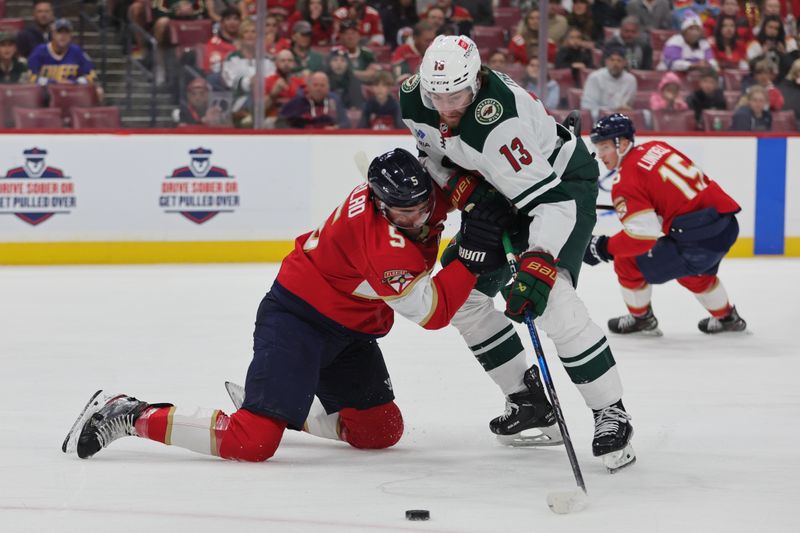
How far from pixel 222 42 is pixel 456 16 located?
1.80 metres

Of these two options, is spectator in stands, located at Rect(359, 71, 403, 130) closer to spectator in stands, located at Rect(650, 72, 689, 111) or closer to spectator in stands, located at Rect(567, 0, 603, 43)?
spectator in stands, located at Rect(567, 0, 603, 43)

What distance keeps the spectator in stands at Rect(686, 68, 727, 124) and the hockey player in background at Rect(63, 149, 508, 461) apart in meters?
5.81

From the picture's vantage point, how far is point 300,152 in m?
8.62

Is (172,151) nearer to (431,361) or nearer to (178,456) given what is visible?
(431,361)

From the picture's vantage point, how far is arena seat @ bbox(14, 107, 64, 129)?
8.17 metres

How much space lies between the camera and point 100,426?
3596 mm

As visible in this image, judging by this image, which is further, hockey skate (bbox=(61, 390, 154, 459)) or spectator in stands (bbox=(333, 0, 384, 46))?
spectator in stands (bbox=(333, 0, 384, 46))

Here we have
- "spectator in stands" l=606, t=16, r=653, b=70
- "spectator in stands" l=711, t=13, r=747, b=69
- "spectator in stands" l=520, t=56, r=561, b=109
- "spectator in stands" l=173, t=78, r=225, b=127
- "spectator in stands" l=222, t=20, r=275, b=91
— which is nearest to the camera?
"spectator in stands" l=173, t=78, r=225, b=127

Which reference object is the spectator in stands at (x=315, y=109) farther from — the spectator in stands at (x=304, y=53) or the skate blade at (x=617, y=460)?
the skate blade at (x=617, y=460)

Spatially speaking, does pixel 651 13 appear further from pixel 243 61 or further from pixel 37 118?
pixel 37 118

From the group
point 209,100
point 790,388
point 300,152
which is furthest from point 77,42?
point 790,388

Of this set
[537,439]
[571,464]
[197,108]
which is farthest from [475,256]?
[197,108]

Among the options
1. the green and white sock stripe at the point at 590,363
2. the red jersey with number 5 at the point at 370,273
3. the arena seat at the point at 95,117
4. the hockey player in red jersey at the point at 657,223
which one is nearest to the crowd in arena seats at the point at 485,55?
the arena seat at the point at 95,117

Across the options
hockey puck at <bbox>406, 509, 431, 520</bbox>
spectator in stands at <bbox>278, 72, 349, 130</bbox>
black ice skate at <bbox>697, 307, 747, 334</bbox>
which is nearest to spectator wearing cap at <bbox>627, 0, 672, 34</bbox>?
spectator in stands at <bbox>278, 72, 349, 130</bbox>
